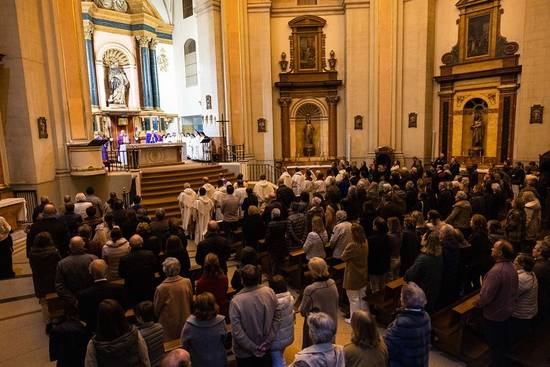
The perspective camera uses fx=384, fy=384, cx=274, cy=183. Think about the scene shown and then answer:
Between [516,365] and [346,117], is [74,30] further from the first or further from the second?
[516,365]

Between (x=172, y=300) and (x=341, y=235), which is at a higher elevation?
(x=341, y=235)

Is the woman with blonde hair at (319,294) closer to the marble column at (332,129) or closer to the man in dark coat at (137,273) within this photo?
the man in dark coat at (137,273)

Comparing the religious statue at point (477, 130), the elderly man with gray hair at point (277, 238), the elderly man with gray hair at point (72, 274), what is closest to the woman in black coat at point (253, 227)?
the elderly man with gray hair at point (277, 238)

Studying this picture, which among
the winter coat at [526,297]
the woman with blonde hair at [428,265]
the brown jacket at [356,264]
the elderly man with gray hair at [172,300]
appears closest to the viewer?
the elderly man with gray hair at [172,300]

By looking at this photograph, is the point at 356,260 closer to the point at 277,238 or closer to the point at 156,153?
the point at 277,238

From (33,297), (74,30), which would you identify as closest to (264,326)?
(33,297)

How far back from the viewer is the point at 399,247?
5.92 m

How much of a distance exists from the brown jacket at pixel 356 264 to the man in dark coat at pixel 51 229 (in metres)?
4.69

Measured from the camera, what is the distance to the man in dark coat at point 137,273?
470 cm

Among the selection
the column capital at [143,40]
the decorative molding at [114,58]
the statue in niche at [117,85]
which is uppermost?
the column capital at [143,40]

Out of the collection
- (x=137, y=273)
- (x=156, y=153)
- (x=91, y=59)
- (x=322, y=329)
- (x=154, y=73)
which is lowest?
(x=137, y=273)

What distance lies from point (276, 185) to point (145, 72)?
11.9m

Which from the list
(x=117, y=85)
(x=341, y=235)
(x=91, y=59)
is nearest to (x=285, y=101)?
(x=117, y=85)

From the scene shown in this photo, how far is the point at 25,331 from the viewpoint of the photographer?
572 cm
